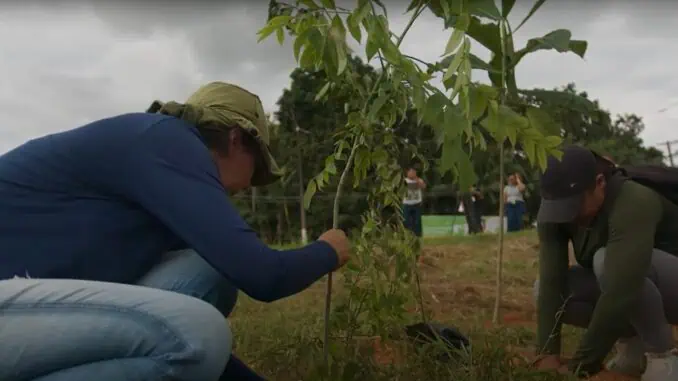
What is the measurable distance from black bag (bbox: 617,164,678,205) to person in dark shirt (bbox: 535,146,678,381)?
2 cm

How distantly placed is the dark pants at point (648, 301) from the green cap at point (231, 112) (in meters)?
1.12

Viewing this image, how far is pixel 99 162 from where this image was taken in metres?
1.34

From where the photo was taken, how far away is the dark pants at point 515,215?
10391 mm

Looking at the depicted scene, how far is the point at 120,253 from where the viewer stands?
1.39m

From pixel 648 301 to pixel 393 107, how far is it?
3.46 feet

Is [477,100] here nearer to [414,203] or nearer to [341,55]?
[341,55]

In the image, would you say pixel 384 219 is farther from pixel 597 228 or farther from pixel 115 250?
pixel 115 250

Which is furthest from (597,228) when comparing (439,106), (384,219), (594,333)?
(439,106)

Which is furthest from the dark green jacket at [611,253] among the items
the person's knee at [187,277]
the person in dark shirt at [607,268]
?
the person's knee at [187,277]

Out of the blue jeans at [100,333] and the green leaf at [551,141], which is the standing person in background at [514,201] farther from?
the blue jeans at [100,333]

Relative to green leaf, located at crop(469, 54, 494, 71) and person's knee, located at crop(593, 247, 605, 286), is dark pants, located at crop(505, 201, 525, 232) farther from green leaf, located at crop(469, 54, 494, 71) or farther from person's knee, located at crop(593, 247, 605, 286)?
green leaf, located at crop(469, 54, 494, 71)

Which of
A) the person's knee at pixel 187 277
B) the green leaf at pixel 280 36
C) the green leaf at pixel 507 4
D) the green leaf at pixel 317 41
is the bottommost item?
the person's knee at pixel 187 277

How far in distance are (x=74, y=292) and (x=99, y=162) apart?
25 centimetres

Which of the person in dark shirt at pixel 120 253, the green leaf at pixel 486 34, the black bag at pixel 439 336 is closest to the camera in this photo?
the person in dark shirt at pixel 120 253
